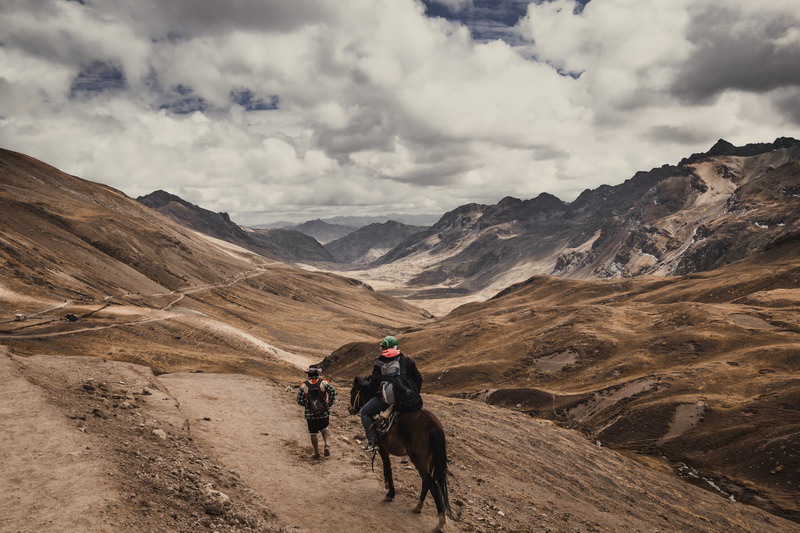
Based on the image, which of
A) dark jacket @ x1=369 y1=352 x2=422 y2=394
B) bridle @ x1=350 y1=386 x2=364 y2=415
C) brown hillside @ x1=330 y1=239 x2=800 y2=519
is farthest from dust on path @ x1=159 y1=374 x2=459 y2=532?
brown hillside @ x1=330 y1=239 x2=800 y2=519

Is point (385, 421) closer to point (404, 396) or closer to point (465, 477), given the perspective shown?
point (404, 396)

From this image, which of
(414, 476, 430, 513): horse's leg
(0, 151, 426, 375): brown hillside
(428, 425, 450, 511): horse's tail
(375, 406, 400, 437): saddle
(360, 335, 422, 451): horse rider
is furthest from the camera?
(0, 151, 426, 375): brown hillside

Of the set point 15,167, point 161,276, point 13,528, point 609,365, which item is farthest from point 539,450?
point 15,167

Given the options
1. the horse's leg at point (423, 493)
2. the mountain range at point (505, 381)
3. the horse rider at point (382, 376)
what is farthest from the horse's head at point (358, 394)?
the horse's leg at point (423, 493)

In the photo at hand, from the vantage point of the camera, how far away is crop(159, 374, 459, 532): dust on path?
13.5 meters

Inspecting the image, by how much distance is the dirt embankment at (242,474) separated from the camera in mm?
11258

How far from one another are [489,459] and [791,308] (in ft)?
235

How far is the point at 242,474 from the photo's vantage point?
51.2 ft

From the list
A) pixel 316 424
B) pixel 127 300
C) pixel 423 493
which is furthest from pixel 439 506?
pixel 127 300

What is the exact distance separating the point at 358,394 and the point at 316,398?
294 centimetres

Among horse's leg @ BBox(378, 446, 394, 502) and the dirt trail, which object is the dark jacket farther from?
the dirt trail

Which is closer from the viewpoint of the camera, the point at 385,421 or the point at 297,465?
the point at 385,421

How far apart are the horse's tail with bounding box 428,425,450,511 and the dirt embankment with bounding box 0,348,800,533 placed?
3.87 feet

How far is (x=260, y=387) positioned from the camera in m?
30.5
